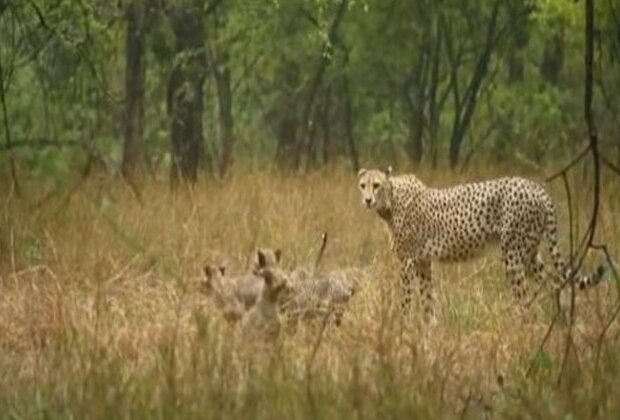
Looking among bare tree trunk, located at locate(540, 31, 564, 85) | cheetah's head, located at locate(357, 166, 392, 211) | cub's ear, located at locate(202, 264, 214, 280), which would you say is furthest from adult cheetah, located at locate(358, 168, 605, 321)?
bare tree trunk, located at locate(540, 31, 564, 85)

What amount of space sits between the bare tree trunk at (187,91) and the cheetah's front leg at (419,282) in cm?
897

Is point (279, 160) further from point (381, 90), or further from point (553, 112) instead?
point (381, 90)

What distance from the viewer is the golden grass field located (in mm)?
6789

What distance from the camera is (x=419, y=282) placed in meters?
12.4

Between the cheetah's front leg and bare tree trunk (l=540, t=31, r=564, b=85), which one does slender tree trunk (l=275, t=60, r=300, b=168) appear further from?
the cheetah's front leg

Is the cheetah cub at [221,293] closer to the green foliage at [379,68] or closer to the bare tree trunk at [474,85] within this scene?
the green foliage at [379,68]

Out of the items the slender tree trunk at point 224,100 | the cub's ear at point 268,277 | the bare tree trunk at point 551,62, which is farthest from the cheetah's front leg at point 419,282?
the slender tree trunk at point 224,100

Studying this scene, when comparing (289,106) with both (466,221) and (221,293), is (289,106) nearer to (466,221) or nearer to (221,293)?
(466,221)

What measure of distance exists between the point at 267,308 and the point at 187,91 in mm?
14306

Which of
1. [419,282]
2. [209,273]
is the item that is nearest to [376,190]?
[419,282]

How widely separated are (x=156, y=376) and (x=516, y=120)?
2513 centimetres

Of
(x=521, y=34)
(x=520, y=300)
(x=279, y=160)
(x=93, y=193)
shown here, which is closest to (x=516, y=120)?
(x=521, y=34)

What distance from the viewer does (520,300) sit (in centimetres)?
1084

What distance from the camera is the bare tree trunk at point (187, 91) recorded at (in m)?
22.4
